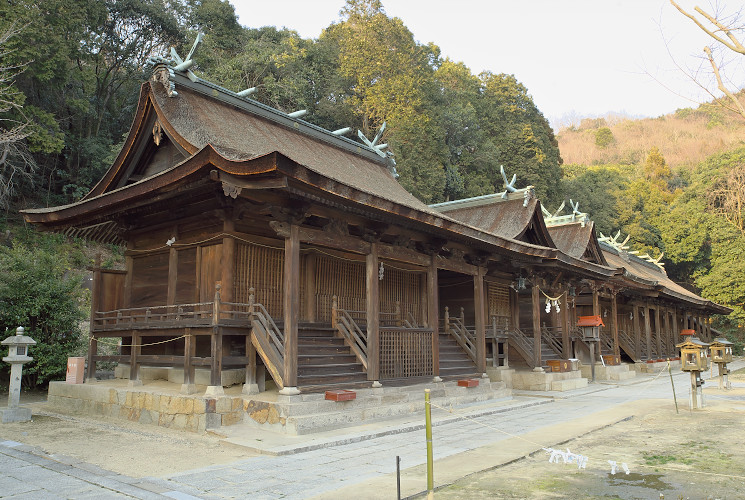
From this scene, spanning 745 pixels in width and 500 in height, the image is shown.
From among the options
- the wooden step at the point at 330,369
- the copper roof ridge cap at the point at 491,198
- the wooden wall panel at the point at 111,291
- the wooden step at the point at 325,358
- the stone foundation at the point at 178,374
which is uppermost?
the copper roof ridge cap at the point at 491,198

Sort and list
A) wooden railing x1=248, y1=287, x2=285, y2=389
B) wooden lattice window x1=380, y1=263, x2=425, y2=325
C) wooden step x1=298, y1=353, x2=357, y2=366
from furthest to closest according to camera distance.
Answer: wooden lattice window x1=380, y1=263, x2=425, y2=325, wooden step x1=298, y1=353, x2=357, y2=366, wooden railing x1=248, y1=287, x2=285, y2=389

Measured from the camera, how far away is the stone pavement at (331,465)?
5879 mm

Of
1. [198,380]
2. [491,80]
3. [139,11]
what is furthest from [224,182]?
[491,80]

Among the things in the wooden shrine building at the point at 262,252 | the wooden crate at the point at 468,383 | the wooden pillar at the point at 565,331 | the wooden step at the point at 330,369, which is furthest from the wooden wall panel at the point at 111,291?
the wooden pillar at the point at 565,331

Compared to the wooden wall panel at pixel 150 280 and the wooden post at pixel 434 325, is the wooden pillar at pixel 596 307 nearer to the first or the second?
the wooden post at pixel 434 325

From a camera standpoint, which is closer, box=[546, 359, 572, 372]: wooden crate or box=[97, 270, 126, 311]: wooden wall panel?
box=[97, 270, 126, 311]: wooden wall panel

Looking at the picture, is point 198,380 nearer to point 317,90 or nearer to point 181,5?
point 317,90

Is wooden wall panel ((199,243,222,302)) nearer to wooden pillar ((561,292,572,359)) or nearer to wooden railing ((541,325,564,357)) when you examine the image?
wooden pillar ((561,292,572,359))

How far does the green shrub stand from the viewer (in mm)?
14664

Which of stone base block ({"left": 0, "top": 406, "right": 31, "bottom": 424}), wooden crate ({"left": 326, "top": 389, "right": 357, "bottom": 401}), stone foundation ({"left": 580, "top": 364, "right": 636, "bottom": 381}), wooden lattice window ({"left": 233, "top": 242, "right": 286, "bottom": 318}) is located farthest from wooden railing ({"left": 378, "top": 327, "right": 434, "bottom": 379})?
stone foundation ({"left": 580, "top": 364, "right": 636, "bottom": 381})

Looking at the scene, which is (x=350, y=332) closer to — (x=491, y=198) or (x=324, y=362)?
(x=324, y=362)

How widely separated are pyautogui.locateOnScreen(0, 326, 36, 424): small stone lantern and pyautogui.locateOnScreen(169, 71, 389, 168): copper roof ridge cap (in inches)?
250

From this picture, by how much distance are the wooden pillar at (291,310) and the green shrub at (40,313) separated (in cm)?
915

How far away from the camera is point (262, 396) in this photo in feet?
32.0
